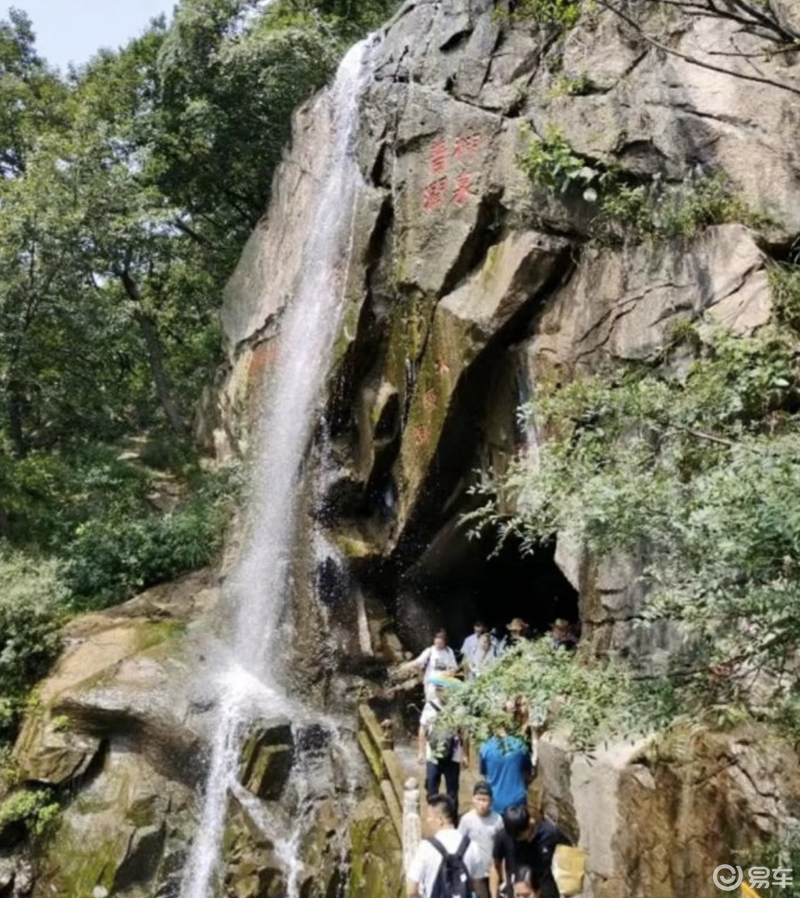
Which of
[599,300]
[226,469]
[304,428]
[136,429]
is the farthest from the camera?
[136,429]

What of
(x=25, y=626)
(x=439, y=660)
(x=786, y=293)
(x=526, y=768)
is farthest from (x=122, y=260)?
(x=526, y=768)

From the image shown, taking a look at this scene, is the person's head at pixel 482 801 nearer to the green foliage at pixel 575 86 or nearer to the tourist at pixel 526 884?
the tourist at pixel 526 884

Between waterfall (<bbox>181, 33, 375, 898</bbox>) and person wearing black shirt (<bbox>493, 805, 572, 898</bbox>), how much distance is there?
504cm

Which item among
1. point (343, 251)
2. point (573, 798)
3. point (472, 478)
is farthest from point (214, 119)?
point (573, 798)

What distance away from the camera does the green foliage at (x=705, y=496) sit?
412 cm

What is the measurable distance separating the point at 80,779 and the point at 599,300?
26.4 feet

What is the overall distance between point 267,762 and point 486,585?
454 cm

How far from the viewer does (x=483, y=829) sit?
5.88 metres

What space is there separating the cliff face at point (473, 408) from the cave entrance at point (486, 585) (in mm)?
44

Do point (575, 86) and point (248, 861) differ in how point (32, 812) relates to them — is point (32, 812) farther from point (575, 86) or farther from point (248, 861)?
point (575, 86)

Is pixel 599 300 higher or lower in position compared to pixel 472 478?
higher

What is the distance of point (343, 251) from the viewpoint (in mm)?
12859

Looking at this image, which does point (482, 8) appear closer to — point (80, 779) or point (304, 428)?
point (304, 428)

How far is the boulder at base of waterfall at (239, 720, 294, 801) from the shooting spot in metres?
9.83
